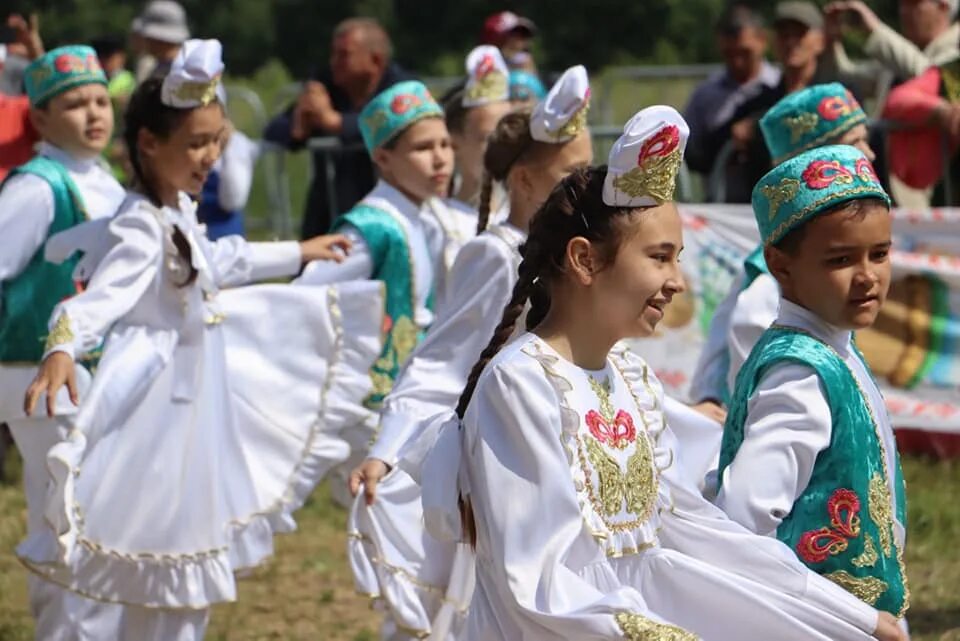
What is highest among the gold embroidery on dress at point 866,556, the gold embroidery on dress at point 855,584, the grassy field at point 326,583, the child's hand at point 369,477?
the gold embroidery on dress at point 866,556

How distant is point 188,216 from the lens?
19.1ft

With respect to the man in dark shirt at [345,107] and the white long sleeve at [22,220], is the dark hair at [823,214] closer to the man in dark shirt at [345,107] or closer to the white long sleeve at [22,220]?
the white long sleeve at [22,220]

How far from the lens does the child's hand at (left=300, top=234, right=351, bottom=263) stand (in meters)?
6.10

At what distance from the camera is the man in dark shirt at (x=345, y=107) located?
401 inches

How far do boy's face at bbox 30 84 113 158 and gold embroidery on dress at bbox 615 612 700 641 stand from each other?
3847 mm

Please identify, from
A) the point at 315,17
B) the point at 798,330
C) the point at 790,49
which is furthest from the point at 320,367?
the point at 315,17

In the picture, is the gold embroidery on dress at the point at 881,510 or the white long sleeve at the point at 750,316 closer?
the gold embroidery on dress at the point at 881,510

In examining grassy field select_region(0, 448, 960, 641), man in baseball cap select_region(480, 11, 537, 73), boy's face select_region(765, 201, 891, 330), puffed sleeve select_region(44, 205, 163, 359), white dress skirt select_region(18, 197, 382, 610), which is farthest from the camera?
man in baseball cap select_region(480, 11, 537, 73)

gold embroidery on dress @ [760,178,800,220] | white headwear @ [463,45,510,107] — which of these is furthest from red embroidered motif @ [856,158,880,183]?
white headwear @ [463,45,510,107]

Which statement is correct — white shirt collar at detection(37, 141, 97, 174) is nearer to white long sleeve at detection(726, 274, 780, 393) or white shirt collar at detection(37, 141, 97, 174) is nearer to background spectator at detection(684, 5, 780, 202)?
white long sleeve at detection(726, 274, 780, 393)

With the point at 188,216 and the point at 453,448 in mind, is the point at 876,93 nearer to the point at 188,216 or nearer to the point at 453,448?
the point at 188,216

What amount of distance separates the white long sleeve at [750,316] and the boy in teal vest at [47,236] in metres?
Answer: 2.05

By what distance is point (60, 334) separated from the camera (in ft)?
17.4

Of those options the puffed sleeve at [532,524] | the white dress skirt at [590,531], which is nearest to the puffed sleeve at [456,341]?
the white dress skirt at [590,531]
